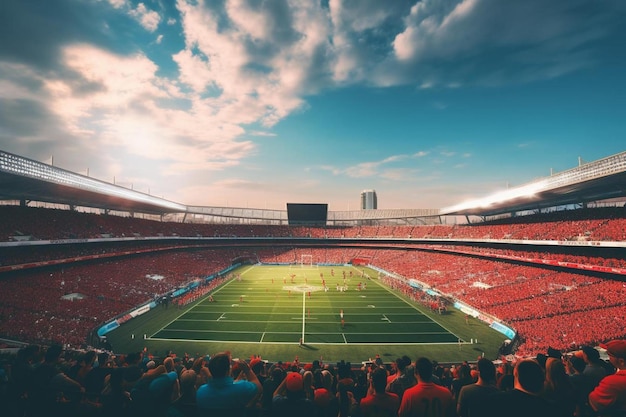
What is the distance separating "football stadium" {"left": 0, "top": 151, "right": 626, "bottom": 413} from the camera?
2033 cm

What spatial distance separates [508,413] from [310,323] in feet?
82.8

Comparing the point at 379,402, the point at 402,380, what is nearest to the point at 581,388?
the point at 402,380

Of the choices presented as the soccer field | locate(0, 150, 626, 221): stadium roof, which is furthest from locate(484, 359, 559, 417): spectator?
locate(0, 150, 626, 221): stadium roof

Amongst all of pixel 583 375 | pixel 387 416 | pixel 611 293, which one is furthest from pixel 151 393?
pixel 611 293

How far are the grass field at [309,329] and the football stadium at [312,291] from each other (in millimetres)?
168

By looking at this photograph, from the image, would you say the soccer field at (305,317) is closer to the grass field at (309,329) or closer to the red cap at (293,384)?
the grass field at (309,329)

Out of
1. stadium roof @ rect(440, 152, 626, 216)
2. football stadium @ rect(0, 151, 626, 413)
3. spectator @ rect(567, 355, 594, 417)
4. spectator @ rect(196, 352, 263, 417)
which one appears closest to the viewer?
spectator @ rect(196, 352, 263, 417)

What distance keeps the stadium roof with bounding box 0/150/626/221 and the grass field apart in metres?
15.0

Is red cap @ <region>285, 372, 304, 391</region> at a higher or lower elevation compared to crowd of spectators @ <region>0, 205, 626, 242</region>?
lower

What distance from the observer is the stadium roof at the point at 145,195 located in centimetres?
2381

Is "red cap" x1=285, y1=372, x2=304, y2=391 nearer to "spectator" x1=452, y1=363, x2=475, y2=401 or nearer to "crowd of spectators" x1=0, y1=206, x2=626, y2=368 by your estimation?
"spectator" x1=452, y1=363, x2=475, y2=401

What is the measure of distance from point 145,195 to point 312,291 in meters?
28.9

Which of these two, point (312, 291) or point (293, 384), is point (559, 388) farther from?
point (312, 291)

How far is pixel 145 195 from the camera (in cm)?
4584
